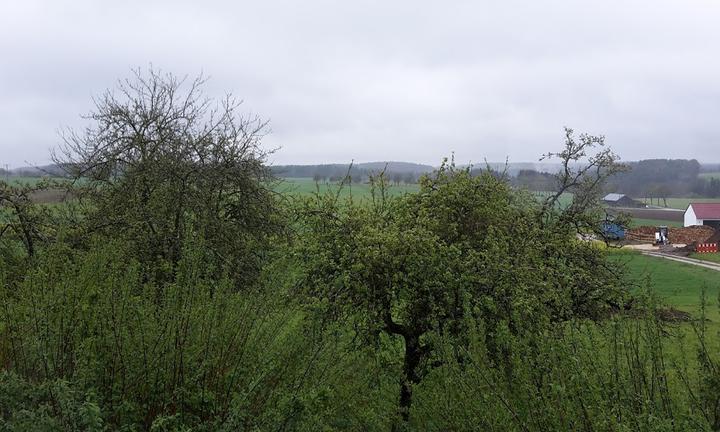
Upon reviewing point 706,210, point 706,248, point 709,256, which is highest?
point 706,210

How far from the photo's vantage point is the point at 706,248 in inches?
1855

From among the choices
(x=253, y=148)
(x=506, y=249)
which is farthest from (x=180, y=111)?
(x=506, y=249)

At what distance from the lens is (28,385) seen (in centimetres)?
483

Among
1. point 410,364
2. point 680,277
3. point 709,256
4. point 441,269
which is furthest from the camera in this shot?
point 709,256

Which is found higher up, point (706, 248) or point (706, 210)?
point (706, 210)

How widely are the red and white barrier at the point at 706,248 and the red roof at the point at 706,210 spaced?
79.4ft

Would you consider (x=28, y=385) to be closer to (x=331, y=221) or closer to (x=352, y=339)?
(x=352, y=339)

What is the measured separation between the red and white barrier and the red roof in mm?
24199

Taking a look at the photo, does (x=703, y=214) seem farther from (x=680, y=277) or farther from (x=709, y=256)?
(x=680, y=277)

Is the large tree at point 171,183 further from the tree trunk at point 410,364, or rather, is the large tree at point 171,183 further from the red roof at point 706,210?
the red roof at point 706,210

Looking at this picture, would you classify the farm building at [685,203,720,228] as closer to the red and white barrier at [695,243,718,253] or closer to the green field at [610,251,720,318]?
the red and white barrier at [695,243,718,253]

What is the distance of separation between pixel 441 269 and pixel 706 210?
75.9 meters

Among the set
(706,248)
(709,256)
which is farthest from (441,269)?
(706,248)

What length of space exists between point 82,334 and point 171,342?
3.61ft
